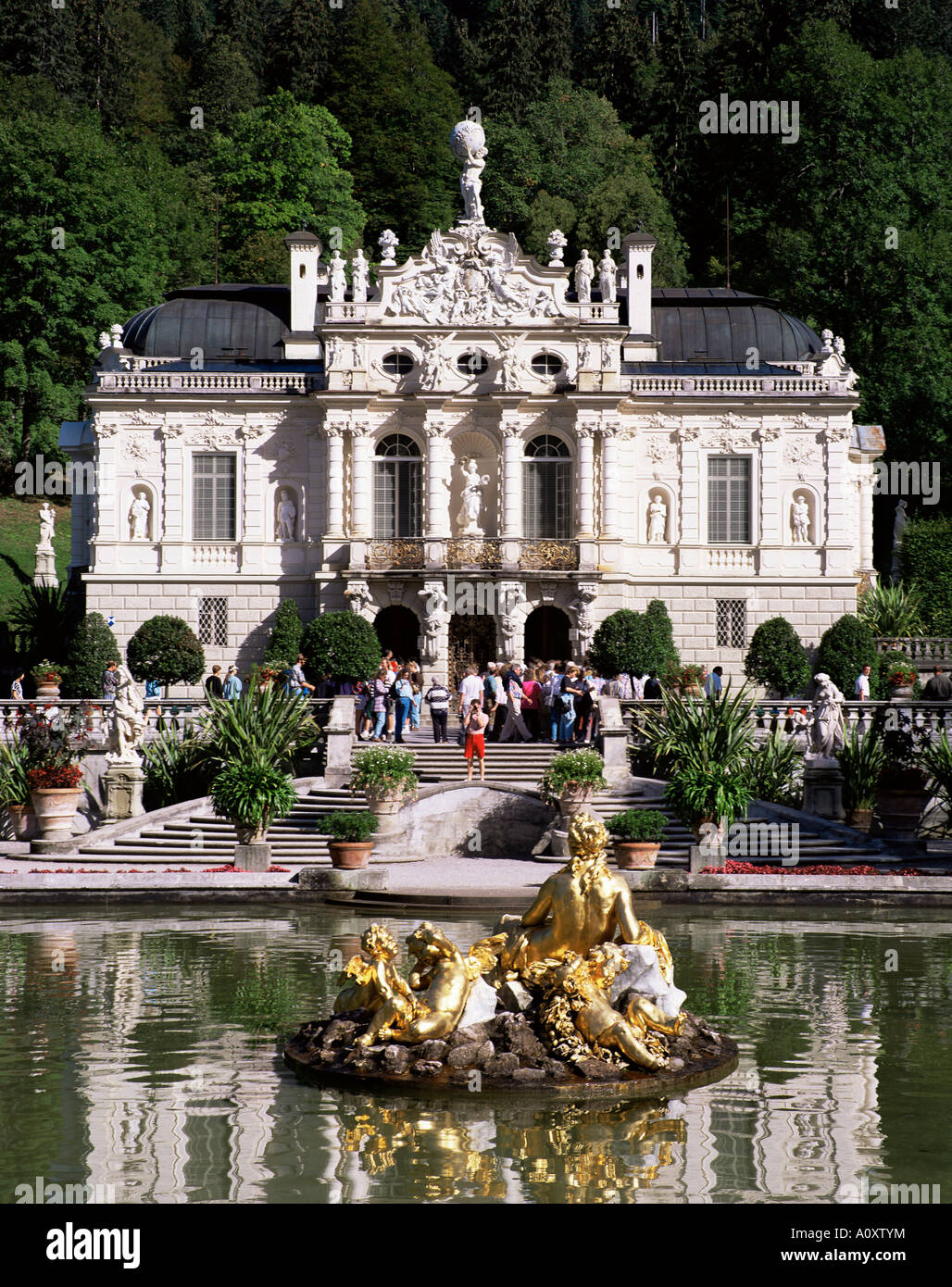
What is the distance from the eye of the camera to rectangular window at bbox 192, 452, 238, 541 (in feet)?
138

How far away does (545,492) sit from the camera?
42.0 m

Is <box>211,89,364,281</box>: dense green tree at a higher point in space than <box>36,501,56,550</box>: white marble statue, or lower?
higher

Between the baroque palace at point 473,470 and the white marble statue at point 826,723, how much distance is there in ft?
43.4

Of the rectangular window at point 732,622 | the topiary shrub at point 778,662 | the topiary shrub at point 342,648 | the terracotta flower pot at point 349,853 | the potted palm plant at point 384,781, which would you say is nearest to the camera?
the terracotta flower pot at point 349,853

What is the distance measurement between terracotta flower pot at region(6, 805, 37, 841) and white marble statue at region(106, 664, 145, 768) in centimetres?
198

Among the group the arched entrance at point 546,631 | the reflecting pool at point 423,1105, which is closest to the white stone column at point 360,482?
the arched entrance at point 546,631

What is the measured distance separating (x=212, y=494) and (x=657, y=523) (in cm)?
1154

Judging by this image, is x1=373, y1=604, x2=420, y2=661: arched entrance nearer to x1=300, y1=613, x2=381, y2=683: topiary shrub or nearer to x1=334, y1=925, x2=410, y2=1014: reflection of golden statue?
x1=300, y1=613, x2=381, y2=683: topiary shrub

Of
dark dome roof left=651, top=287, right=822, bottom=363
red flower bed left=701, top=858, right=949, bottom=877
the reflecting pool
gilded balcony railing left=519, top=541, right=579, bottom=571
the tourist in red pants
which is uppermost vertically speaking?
dark dome roof left=651, top=287, right=822, bottom=363

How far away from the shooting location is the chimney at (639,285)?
4388 centimetres

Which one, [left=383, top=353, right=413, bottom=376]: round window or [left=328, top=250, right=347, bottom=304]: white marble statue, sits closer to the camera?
[left=328, top=250, right=347, bottom=304]: white marble statue

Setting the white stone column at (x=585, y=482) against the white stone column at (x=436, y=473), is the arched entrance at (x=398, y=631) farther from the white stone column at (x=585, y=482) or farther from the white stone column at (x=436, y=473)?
the white stone column at (x=585, y=482)

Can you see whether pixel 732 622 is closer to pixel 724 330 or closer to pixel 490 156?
pixel 724 330

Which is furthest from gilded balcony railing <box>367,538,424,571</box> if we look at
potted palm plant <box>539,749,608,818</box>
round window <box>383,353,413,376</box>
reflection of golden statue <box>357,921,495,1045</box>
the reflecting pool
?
reflection of golden statue <box>357,921,495,1045</box>
